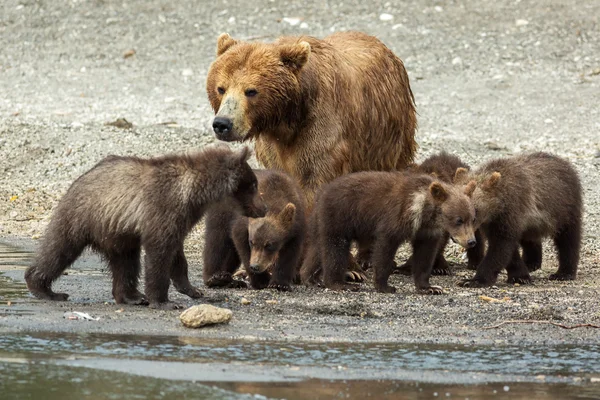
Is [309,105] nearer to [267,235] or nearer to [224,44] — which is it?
[224,44]

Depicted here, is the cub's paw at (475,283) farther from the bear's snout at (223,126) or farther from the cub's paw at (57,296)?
the cub's paw at (57,296)

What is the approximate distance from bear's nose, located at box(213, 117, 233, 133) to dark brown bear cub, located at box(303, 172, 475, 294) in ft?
3.40

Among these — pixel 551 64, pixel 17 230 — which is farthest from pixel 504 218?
pixel 551 64

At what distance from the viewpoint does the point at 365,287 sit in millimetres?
11125

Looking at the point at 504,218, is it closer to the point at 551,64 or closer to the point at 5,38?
the point at 551,64

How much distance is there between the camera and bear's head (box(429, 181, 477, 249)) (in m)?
10.5

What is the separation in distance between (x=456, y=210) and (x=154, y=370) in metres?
Answer: 4.02

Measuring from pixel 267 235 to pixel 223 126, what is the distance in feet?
3.89

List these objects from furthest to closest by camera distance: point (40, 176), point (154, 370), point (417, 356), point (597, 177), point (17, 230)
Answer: point (40, 176) → point (597, 177) → point (17, 230) → point (417, 356) → point (154, 370)

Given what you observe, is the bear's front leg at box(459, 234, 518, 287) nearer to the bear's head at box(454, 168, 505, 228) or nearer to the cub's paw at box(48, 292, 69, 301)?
the bear's head at box(454, 168, 505, 228)

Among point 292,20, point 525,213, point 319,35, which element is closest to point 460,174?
point 525,213

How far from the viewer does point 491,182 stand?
1116cm

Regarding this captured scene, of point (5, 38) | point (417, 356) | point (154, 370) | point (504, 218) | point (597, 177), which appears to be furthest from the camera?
point (5, 38)

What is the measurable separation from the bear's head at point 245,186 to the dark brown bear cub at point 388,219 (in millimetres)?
1085
